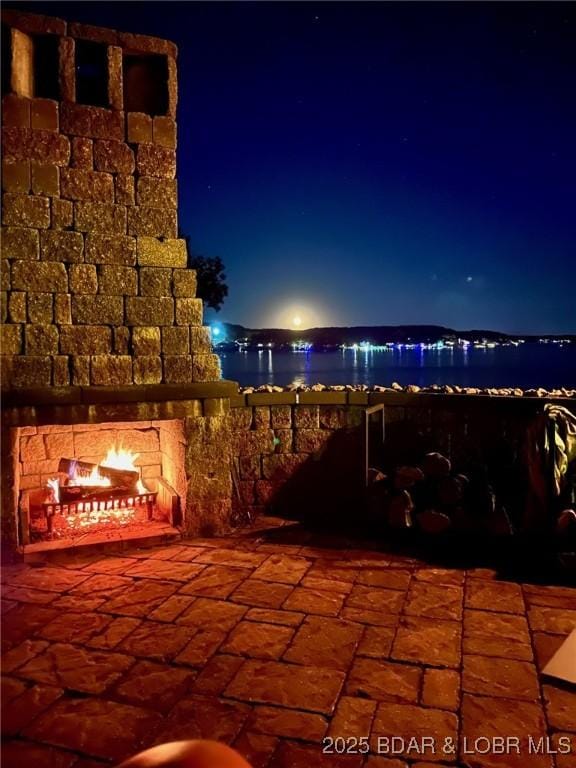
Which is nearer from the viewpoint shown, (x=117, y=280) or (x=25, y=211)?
(x=25, y=211)

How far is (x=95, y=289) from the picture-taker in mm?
5066

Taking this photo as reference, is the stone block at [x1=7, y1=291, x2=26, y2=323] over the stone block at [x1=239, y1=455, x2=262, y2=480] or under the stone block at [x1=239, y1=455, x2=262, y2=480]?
over

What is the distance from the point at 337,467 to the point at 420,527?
1284 millimetres

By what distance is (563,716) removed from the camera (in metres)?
2.79

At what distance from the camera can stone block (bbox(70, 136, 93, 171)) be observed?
4969 millimetres

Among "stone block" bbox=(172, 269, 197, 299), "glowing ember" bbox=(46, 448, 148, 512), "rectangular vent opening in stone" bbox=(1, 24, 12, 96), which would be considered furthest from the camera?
"glowing ember" bbox=(46, 448, 148, 512)

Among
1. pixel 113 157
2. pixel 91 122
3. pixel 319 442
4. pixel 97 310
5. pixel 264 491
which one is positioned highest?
pixel 91 122

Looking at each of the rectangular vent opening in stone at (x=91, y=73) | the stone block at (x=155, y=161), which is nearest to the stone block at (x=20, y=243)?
the stone block at (x=155, y=161)

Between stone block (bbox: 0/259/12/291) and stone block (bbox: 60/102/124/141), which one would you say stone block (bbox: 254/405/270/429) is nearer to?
stone block (bbox: 0/259/12/291)

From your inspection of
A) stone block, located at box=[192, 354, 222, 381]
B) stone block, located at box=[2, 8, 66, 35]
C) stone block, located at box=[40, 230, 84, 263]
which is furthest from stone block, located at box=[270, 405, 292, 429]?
stone block, located at box=[2, 8, 66, 35]

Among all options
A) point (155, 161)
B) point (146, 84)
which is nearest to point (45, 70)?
point (146, 84)

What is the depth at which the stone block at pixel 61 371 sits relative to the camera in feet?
16.2

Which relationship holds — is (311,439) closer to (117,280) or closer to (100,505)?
(100,505)

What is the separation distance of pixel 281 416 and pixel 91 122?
342 centimetres
